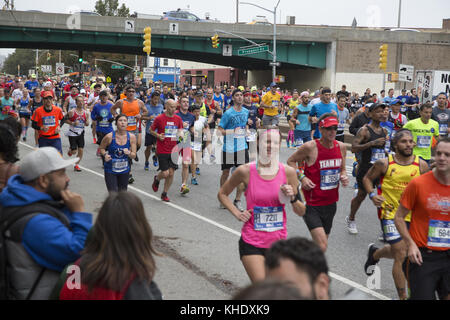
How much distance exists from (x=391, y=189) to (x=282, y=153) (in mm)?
12332

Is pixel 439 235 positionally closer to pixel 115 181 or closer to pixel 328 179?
pixel 328 179

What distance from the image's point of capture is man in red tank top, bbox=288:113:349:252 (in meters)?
6.09

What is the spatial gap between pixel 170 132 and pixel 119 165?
7.35ft

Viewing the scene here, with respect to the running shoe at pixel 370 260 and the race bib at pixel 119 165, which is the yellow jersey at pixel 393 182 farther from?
the race bib at pixel 119 165

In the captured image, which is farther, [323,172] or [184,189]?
[184,189]

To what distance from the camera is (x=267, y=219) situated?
15.8 feet

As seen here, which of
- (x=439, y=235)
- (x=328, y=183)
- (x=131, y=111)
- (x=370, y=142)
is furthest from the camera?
(x=131, y=111)

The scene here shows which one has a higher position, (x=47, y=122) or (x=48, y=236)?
(x=48, y=236)

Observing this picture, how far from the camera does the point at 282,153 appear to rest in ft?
59.8

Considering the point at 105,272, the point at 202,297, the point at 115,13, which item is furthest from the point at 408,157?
the point at 115,13

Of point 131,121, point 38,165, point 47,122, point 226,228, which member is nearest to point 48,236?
point 38,165

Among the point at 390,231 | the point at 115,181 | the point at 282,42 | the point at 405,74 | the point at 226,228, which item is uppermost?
the point at 282,42
